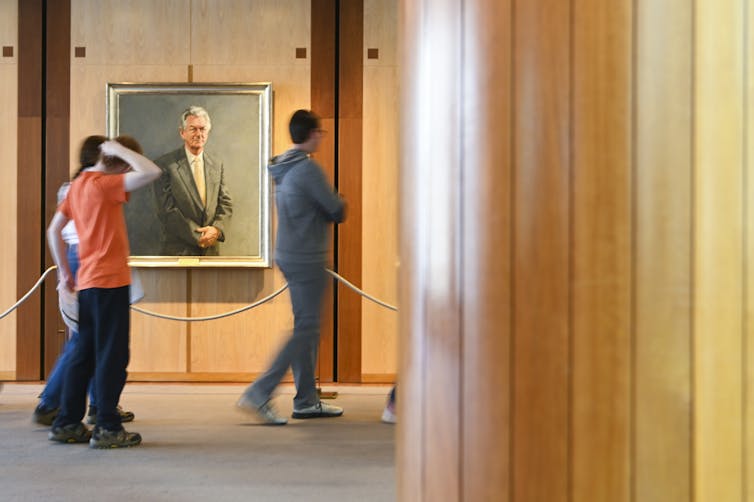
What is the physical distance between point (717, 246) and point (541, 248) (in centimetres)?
32

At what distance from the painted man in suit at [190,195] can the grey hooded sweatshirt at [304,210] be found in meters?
2.47

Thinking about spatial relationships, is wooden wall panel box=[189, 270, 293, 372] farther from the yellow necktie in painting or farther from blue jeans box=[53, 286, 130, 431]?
blue jeans box=[53, 286, 130, 431]

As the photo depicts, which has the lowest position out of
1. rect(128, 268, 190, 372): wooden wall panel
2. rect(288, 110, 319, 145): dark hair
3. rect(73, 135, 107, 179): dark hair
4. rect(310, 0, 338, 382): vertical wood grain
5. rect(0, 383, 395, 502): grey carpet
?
rect(0, 383, 395, 502): grey carpet

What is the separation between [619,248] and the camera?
1.74m

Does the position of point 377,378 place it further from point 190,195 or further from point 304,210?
point 304,210

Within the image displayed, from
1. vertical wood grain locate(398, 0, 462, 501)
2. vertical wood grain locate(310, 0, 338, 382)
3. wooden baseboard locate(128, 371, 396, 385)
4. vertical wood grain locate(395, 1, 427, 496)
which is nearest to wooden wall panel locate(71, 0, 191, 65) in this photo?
vertical wood grain locate(310, 0, 338, 382)

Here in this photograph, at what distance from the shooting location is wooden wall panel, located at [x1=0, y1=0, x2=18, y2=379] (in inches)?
305

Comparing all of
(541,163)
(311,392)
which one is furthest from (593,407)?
(311,392)

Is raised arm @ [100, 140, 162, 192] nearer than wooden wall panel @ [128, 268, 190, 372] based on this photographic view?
Yes

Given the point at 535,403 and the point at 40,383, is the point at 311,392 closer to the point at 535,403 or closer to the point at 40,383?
the point at 40,383

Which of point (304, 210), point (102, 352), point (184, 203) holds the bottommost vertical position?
point (102, 352)

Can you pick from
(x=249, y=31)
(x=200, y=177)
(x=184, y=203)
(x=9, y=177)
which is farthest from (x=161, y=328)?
(x=249, y=31)

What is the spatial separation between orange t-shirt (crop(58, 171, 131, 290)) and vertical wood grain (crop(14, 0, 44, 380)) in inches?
139

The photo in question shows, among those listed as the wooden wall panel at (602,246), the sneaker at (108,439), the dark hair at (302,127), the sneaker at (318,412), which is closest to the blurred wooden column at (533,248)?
the wooden wall panel at (602,246)
